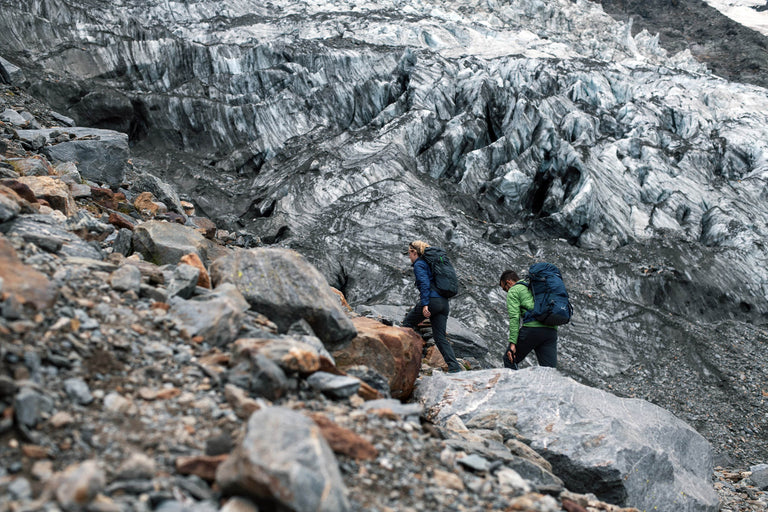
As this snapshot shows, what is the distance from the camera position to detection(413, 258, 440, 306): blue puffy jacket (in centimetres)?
799

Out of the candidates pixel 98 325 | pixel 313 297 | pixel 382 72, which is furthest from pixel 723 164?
pixel 98 325

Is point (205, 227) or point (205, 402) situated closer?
point (205, 402)

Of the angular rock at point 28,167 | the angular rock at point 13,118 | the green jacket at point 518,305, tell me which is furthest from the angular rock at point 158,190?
the green jacket at point 518,305

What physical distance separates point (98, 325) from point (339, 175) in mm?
19924

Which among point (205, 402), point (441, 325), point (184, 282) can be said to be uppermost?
point (205, 402)

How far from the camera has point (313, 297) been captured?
17.7ft

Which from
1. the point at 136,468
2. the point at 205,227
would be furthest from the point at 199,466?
the point at 205,227

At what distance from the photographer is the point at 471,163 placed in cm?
2542

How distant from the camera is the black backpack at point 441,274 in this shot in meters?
7.97

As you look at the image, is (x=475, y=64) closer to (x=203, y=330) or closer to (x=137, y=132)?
(x=137, y=132)

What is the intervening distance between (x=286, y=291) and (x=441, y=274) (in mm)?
3227

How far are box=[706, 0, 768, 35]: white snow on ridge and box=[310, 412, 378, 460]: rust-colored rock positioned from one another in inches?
3425

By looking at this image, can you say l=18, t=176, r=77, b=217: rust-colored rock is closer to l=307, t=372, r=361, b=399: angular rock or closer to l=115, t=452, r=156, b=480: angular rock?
l=307, t=372, r=361, b=399: angular rock

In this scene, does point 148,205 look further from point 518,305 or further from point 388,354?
point 518,305
